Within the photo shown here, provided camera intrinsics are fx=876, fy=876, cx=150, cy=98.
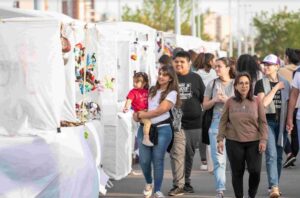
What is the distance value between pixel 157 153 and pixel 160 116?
45cm

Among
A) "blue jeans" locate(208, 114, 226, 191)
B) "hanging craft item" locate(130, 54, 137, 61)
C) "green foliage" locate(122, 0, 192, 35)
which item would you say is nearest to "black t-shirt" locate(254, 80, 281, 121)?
"blue jeans" locate(208, 114, 226, 191)

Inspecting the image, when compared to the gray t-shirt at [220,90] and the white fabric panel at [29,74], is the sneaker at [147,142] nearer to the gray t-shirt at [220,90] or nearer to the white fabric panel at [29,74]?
the gray t-shirt at [220,90]

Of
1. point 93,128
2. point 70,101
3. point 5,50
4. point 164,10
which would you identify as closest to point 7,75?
point 5,50

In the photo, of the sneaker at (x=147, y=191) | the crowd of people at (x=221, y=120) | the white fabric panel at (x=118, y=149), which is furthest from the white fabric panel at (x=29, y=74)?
the white fabric panel at (x=118, y=149)

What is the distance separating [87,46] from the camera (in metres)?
11.6

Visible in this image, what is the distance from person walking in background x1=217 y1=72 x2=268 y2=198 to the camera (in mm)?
9625

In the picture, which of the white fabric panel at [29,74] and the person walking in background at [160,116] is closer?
the white fabric panel at [29,74]

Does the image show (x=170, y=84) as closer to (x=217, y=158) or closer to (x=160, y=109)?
(x=160, y=109)

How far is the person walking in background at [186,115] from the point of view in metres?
11.1

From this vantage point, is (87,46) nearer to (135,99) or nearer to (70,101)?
(135,99)

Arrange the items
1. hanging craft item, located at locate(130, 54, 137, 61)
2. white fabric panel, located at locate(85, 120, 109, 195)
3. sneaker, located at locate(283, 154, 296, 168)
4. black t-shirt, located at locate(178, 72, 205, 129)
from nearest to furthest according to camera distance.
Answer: white fabric panel, located at locate(85, 120, 109, 195) < black t-shirt, located at locate(178, 72, 205, 129) < sneaker, located at locate(283, 154, 296, 168) < hanging craft item, located at locate(130, 54, 137, 61)

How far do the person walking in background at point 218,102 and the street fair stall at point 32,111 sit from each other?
2.21m

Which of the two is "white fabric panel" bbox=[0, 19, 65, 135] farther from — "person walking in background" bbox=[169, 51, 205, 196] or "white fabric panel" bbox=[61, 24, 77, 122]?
"person walking in background" bbox=[169, 51, 205, 196]

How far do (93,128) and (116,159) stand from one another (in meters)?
1.58
